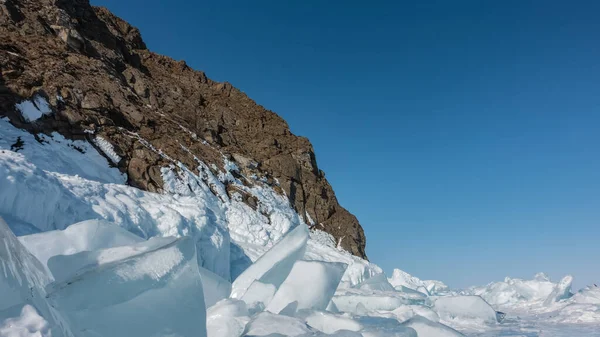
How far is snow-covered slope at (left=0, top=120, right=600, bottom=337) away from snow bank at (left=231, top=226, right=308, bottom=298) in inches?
0.6

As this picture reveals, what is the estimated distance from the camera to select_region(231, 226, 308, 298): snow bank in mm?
5395

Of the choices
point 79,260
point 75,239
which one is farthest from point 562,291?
point 79,260

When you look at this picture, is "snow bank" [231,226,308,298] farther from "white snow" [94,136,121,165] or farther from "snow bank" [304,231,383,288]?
"snow bank" [304,231,383,288]

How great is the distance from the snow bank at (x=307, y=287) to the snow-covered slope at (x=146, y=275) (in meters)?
0.01

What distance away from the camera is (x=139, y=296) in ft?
8.76

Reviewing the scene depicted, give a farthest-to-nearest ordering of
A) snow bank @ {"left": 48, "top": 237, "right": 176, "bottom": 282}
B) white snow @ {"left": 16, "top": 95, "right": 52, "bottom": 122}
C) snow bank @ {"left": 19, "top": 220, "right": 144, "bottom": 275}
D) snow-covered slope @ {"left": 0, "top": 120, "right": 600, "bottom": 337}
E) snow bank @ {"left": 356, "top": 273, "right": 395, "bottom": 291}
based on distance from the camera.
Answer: white snow @ {"left": 16, "top": 95, "right": 52, "bottom": 122} → snow bank @ {"left": 356, "top": 273, "right": 395, "bottom": 291} → snow bank @ {"left": 19, "top": 220, "right": 144, "bottom": 275} → snow bank @ {"left": 48, "top": 237, "right": 176, "bottom": 282} → snow-covered slope @ {"left": 0, "top": 120, "right": 600, "bottom": 337}

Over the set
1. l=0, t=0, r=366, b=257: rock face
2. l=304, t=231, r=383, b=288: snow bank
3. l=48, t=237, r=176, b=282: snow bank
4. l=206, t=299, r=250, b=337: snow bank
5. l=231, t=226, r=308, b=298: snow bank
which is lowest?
l=206, t=299, r=250, b=337: snow bank

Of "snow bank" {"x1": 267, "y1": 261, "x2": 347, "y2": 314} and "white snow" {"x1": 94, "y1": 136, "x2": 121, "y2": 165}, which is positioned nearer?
"snow bank" {"x1": 267, "y1": 261, "x2": 347, "y2": 314}

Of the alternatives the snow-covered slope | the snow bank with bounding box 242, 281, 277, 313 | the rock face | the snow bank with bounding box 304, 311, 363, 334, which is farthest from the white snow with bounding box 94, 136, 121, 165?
the snow bank with bounding box 304, 311, 363, 334

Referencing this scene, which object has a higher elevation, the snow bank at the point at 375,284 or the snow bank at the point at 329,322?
the snow bank at the point at 375,284

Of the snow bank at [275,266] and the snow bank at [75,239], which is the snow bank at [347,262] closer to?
the snow bank at [275,266]

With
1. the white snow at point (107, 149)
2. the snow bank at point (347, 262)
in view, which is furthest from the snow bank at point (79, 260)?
the snow bank at point (347, 262)

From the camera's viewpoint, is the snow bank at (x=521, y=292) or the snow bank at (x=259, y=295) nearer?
the snow bank at (x=259, y=295)

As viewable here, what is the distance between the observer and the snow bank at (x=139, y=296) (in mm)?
2369
